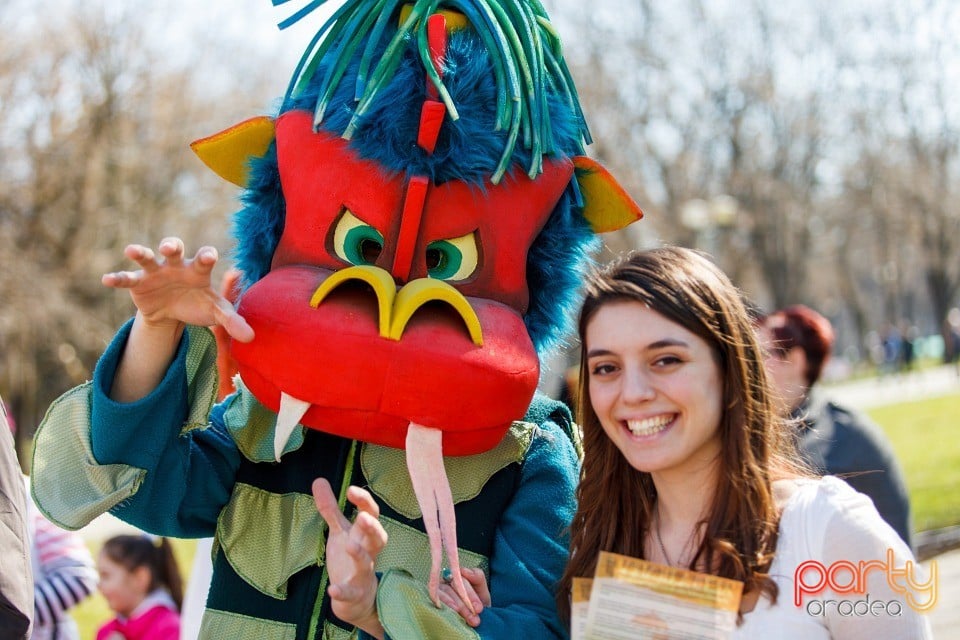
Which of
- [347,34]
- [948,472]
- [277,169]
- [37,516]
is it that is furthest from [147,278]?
[948,472]

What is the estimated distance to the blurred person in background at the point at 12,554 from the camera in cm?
221

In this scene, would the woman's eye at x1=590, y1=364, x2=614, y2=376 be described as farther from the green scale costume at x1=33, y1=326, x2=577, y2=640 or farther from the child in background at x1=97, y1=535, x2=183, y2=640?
the child in background at x1=97, y1=535, x2=183, y2=640

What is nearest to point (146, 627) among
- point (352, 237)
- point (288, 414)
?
point (288, 414)

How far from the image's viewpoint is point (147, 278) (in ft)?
6.70

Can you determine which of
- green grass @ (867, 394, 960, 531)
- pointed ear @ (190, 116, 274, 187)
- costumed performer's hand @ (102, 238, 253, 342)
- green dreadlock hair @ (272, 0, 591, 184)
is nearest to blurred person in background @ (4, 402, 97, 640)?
pointed ear @ (190, 116, 274, 187)

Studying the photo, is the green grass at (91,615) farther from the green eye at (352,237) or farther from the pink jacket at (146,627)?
the green eye at (352,237)

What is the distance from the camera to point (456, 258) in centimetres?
238

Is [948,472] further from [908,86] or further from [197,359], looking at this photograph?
[908,86]

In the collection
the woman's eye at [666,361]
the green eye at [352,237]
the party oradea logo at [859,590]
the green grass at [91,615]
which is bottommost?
the green grass at [91,615]

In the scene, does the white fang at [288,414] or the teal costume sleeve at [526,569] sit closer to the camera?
the teal costume sleeve at [526,569]

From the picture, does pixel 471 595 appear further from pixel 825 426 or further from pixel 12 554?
pixel 825 426

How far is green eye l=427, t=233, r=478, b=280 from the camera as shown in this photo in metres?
2.37

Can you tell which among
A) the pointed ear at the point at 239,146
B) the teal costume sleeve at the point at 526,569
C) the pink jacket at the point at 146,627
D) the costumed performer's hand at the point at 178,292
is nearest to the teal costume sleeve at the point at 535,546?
the teal costume sleeve at the point at 526,569

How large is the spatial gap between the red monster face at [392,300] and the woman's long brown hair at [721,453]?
223 millimetres
